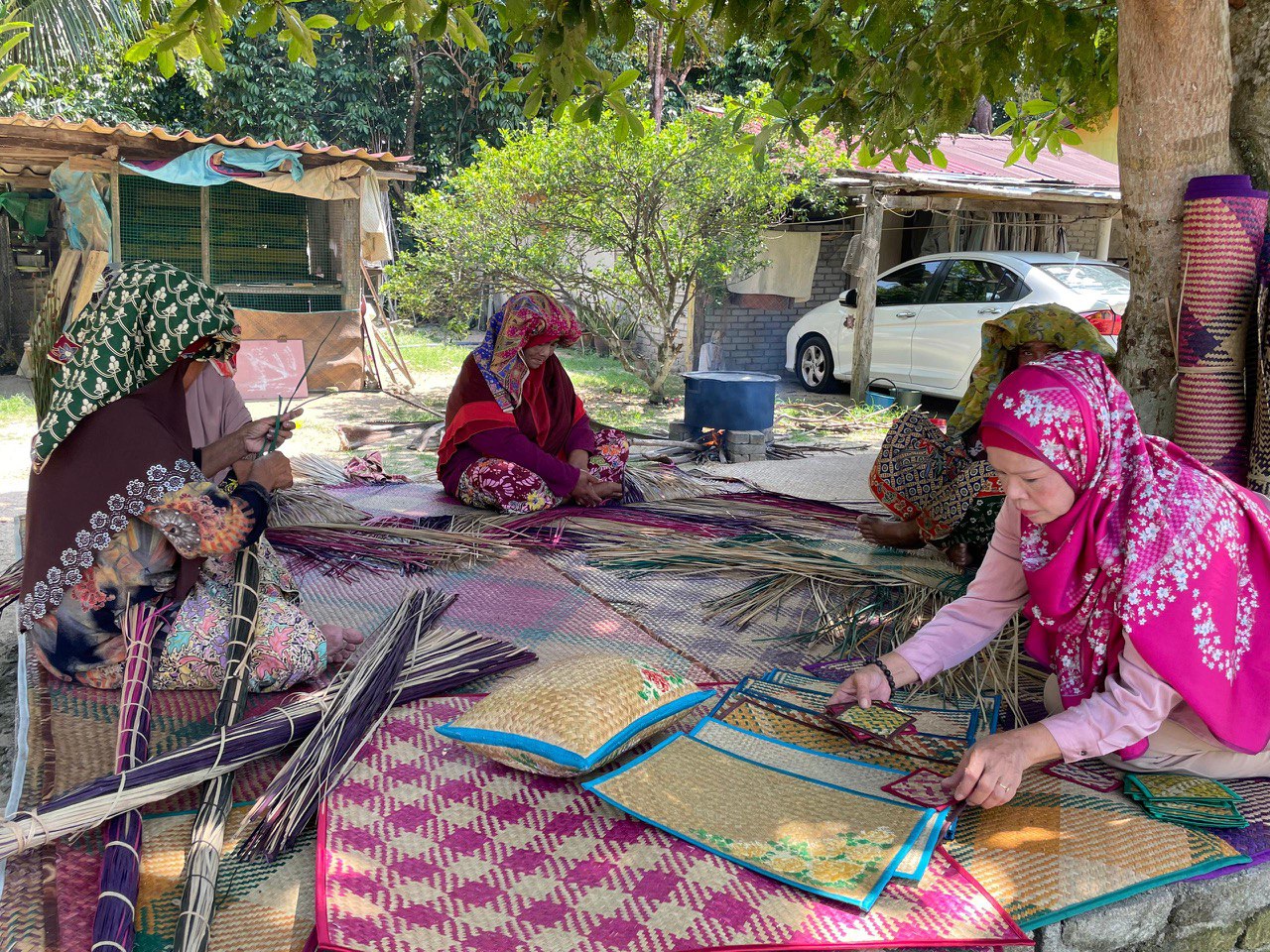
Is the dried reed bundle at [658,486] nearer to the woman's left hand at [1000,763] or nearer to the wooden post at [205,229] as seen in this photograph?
the woman's left hand at [1000,763]

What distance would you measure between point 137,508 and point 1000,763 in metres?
1.80

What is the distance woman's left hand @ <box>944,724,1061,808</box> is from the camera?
66.2 inches

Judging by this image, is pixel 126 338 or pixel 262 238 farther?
pixel 262 238

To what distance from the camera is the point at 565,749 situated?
1816mm

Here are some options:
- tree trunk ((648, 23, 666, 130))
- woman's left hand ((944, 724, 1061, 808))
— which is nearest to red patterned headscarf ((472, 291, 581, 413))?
woman's left hand ((944, 724, 1061, 808))

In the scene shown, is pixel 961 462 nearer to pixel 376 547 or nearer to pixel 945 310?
pixel 376 547

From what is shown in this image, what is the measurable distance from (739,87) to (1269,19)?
1480cm

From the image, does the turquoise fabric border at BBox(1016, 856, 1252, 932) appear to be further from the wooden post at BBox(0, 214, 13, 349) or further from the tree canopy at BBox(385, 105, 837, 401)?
the wooden post at BBox(0, 214, 13, 349)

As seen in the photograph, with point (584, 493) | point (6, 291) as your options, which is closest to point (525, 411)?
point (584, 493)

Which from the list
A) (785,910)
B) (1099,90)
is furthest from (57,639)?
(1099,90)

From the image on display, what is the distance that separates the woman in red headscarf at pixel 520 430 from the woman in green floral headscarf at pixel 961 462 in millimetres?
1211

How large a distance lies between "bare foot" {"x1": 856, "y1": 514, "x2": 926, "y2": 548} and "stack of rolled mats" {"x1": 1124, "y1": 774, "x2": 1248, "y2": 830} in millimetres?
1684

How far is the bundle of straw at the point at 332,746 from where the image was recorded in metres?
1.74

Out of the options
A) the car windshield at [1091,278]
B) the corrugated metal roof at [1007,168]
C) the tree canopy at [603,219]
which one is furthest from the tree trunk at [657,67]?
the car windshield at [1091,278]
